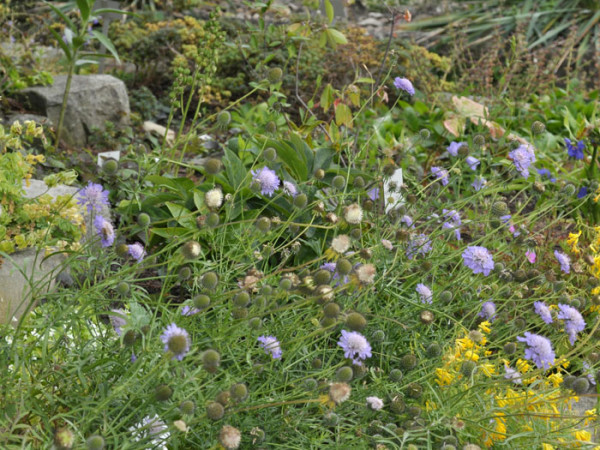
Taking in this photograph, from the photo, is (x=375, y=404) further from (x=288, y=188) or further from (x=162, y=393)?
(x=288, y=188)

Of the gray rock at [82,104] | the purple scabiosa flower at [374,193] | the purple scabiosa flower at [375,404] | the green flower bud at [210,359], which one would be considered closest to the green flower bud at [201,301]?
the green flower bud at [210,359]

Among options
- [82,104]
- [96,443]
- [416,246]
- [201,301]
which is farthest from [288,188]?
[82,104]

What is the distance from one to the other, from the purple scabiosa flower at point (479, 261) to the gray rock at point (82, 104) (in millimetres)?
2611

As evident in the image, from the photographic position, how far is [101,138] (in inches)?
153

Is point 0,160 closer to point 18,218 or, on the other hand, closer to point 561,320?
point 18,218

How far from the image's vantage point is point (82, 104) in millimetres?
4012

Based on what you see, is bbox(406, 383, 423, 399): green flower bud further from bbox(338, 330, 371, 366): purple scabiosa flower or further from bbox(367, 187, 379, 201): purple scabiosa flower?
bbox(367, 187, 379, 201): purple scabiosa flower

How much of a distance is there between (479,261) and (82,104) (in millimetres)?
2724

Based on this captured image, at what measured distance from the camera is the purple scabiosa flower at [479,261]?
1.98 meters

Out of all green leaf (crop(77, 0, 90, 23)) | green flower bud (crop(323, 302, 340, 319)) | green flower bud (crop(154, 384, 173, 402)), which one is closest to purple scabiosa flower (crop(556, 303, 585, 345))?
green flower bud (crop(323, 302, 340, 319))

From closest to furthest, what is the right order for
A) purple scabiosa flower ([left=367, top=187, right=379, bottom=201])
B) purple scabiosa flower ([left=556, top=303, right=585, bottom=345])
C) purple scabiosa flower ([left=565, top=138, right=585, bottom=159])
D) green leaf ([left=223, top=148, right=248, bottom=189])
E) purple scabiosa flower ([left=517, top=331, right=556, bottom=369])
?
purple scabiosa flower ([left=517, top=331, right=556, bottom=369]) → purple scabiosa flower ([left=556, top=303, right=585, bottom=345]) → purple scabiosa flower ([left=367, top=187, right=379, bottom=201]) → green leaf ([left=223, top=148, right=248, bottom=189]) → purple scabiosa flower ([left=565, top=138, right=585, bottom=159])

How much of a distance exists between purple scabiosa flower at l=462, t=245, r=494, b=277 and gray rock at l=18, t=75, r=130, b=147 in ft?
8.57

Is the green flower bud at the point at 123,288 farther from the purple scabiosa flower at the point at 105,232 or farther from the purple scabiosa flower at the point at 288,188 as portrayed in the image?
the purple scabiosa flower at the point at 288,188

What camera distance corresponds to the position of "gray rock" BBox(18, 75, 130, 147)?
3.99m
